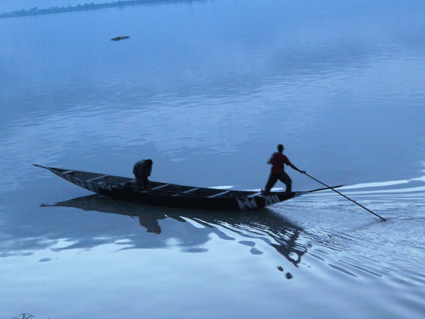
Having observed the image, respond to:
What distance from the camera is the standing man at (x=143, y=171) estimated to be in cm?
1589

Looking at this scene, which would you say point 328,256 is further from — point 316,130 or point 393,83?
point 393,83

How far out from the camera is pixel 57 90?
4231 cm

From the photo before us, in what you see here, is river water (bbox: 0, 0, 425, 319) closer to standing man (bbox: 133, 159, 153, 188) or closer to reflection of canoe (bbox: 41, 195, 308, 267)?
reflection of canoe (bbox: 41, 195, 308, 267)

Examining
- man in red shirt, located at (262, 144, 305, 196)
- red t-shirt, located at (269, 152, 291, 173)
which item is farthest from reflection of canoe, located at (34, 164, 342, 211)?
red t-shirt, located at (269, 152, 291, 173)

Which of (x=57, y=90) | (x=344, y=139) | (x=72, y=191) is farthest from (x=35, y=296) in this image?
(x=57, y=90)

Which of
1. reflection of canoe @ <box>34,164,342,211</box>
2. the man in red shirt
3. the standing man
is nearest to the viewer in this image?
reflection of canoe @ <box>34,164,342,211</box>

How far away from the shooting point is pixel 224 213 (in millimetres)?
14680

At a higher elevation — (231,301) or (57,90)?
(57,90)

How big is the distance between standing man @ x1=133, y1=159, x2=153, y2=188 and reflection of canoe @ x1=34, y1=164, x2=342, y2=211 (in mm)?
228

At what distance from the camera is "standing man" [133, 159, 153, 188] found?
15885mm

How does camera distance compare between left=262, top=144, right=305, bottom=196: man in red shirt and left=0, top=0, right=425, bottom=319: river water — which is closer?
left=0, top=0, right=425, bottom=319: river water

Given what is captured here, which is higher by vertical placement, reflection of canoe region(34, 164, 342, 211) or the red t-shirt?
the red t-shirt

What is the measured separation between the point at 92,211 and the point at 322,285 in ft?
28.8

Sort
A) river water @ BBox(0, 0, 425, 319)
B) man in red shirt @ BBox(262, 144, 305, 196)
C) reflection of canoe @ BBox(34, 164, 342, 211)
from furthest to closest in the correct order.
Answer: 1. man in red shirt @ BBox(262, 144, 305, 196)
2. reflection of canoe @ BBox(34, 164, 342, 211)
3. river water @ BBox(0, 0, 425, 319)
